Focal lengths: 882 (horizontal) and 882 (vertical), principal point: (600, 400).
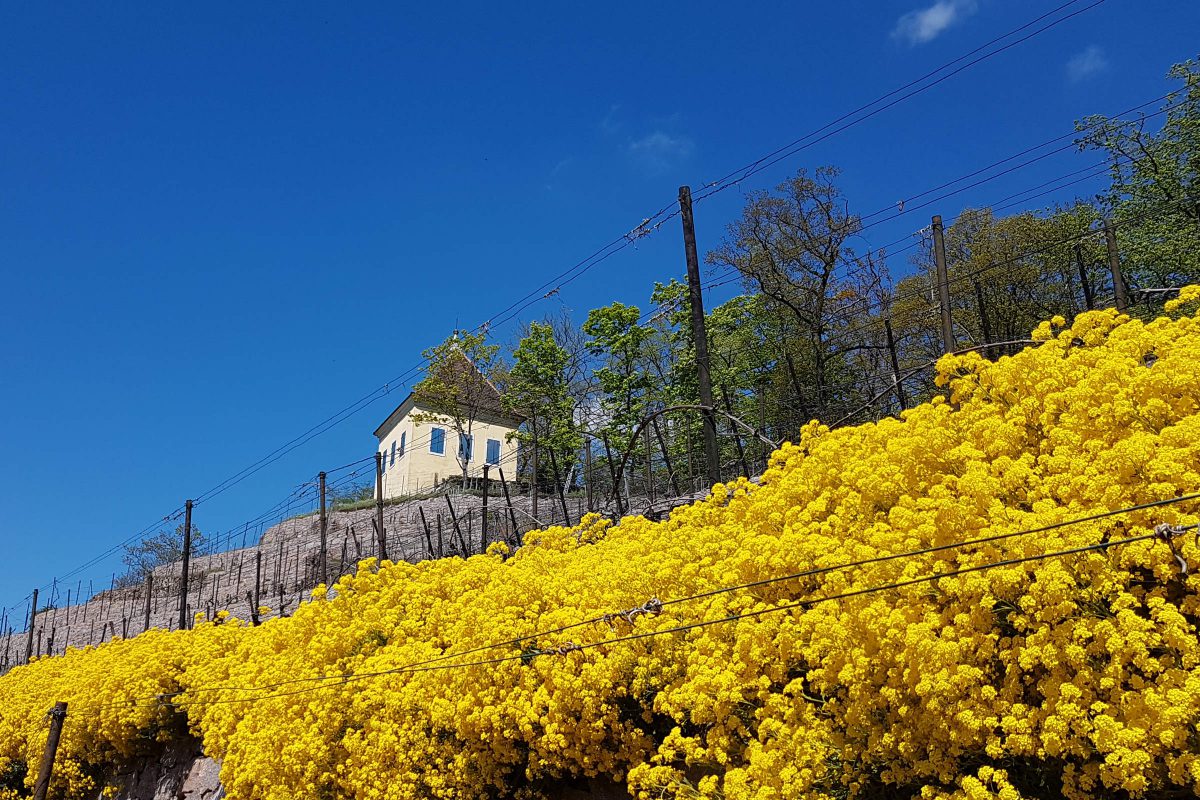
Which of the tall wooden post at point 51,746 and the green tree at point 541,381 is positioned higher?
the green tree at point 541,381

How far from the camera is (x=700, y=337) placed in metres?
12.2

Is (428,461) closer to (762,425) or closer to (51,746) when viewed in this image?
(51,746)

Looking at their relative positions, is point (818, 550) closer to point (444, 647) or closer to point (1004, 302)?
point (444, 647)

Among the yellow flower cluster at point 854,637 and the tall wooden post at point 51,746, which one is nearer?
the yellow flower cluster at point 854,637

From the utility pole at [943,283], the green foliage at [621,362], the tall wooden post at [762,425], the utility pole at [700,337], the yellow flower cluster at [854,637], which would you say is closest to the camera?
the yellow flower cluster at [854,637]

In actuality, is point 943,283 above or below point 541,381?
below

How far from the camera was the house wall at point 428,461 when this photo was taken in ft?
127

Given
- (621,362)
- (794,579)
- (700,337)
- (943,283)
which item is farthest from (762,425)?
(621,362)

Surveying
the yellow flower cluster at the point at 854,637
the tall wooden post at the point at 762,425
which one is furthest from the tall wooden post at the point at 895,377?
the yellow flower cluster at the point at 854,637

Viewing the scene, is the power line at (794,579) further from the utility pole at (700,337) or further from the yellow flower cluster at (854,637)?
the utility pole at (700,337)

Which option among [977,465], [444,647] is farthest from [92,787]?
[977,465]

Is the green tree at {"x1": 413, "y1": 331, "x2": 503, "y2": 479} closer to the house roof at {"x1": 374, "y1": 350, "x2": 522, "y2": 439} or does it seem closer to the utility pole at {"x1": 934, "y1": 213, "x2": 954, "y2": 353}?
the house roof at {"x1": 374, "y1": 350, "x2": 522, "y2": 439}

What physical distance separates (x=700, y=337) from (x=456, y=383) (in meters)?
25.9

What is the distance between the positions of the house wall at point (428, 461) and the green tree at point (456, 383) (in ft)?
3.26
